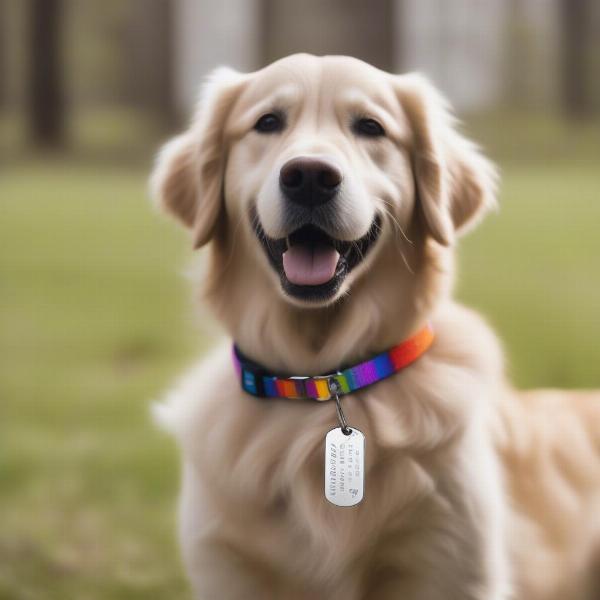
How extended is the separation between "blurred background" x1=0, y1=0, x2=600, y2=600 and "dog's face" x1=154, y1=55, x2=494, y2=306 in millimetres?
853

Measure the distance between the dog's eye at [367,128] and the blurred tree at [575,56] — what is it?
158 cm

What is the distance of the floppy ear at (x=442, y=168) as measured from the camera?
145 centimetres

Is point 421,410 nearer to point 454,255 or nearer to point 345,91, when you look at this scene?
point 454,255

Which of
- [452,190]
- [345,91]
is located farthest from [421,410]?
[345,91]

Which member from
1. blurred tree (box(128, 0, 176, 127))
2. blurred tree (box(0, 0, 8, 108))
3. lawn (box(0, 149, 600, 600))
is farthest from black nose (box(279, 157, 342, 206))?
blurred tree (box(0, 0, 8, 108))

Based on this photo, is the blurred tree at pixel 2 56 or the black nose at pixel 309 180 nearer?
the black nose at pixel 309 180

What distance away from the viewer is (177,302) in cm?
295

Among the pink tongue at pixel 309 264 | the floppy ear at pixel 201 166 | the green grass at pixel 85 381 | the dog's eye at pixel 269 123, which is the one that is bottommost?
the green grass at pixel 85 381

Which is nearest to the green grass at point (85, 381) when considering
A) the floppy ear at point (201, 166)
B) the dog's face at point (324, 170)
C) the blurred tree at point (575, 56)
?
the floppy ear at point (201, 166)

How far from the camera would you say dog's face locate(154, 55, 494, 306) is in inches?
51.9

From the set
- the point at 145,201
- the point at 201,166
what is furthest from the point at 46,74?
the point at 201,166

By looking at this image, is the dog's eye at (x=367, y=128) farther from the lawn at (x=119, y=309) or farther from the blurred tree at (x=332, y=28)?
the lawn at (x=119, y=309)

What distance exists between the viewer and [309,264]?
4.52 feet

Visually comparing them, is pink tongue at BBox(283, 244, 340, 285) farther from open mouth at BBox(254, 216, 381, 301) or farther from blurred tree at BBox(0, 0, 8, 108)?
blurred tree at BBox(0, 0, 8, 108)
